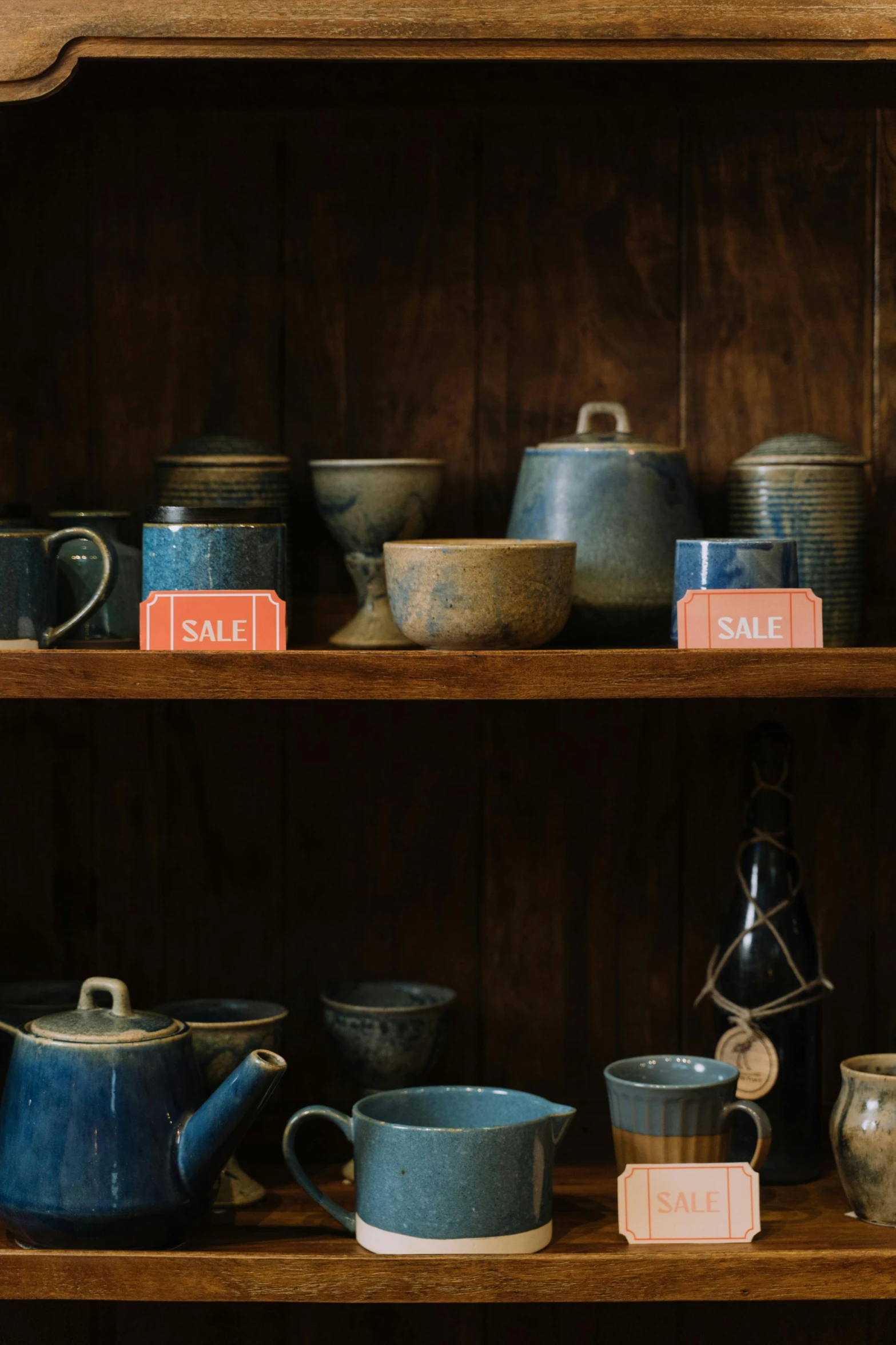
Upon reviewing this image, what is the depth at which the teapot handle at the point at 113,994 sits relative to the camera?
953mm

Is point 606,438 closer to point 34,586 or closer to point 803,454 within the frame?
point 803,454

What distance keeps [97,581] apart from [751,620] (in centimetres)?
44

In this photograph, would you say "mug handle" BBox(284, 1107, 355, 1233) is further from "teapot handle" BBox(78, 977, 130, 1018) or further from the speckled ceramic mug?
the speckled ceramic mug

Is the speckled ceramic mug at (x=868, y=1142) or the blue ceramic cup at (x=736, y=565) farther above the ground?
the blue ceramic cup at (x=736, y=565)

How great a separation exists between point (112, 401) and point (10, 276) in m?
0.12

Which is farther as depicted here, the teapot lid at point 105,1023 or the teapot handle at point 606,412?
the teapot handle at point 606,412

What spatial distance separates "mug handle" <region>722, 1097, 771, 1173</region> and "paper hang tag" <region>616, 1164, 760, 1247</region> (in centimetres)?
3

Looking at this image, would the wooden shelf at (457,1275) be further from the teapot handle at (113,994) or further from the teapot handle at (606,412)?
the teapot handle at (606,412)

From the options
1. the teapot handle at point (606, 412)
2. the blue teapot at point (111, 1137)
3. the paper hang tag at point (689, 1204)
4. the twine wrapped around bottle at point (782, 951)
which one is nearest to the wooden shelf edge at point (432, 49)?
the teapot handle at point (606, 412)

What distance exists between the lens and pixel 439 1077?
1.19 metres

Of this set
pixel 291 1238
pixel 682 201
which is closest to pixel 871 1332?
pixel 291 1238

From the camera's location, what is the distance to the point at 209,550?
965 mm

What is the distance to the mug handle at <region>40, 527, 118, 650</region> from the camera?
97 cm

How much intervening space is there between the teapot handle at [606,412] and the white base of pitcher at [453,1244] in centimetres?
55
